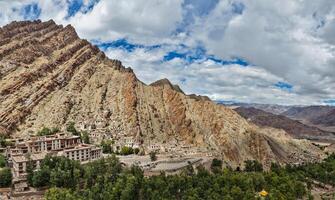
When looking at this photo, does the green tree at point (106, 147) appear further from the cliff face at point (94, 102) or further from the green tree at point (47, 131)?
the cliff face at point (94, 102)

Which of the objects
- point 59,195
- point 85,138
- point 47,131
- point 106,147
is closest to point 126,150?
point 106,147

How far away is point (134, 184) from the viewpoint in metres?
65.4

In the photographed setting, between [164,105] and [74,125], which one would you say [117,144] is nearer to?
[74,125]

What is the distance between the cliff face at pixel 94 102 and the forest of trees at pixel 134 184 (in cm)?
3963

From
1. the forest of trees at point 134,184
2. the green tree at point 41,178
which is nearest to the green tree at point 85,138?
the forest of trees at point 134,184

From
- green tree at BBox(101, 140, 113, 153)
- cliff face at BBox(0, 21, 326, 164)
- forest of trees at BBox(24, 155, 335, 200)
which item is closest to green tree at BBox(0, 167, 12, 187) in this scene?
forest of trees at BBox(24, 155, 335, 200)

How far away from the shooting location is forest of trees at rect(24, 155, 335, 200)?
6303 cm

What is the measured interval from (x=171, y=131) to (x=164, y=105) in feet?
47.7

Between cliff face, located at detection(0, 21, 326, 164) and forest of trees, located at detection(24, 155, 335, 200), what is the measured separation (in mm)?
39628

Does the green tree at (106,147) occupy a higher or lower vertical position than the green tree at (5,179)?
higher

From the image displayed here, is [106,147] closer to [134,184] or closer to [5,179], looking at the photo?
[5,179]

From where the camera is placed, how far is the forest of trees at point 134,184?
6303 centimetres

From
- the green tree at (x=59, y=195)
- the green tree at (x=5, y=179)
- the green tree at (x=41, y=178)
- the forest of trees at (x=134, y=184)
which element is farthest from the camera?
the green tree at (x=5, y=179)

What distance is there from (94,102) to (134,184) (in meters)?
67.2
